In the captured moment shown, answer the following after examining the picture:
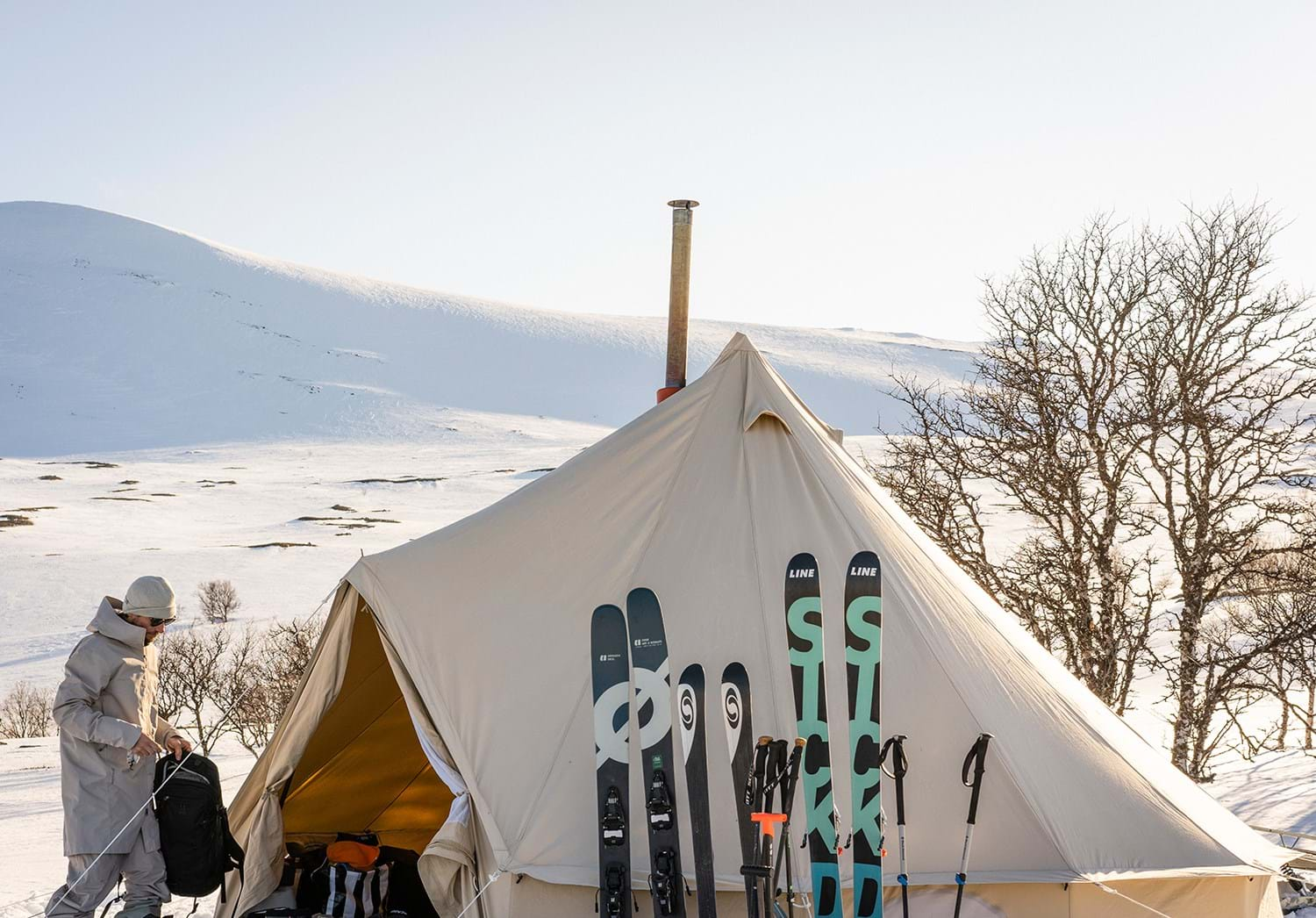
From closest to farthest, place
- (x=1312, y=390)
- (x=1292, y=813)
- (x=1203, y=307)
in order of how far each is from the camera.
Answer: (x=1292, y=813), (x=1312, y=390), (x=1203, y=307)

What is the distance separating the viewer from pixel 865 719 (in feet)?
15.3

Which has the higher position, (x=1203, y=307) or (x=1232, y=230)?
(x=1232, y=230)

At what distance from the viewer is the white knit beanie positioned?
4.90 meters

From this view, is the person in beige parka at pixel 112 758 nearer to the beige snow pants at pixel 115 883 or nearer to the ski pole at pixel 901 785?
the beige snow pants at pixel 115 883

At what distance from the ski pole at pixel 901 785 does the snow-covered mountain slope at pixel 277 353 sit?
2596 inches

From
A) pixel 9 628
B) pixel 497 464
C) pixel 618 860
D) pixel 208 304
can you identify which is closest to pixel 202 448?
pixel 497 464

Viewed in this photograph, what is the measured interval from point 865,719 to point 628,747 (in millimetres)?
999

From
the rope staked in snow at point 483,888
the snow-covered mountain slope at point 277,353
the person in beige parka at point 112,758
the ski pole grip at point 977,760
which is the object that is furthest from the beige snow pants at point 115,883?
the snow-covered mountain slope at point 277,353

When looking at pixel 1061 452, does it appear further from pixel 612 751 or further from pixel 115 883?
pixel 115 883

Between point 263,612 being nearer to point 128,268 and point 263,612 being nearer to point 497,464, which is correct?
point 497,464

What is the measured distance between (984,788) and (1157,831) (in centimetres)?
75

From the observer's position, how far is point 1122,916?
4496 millimetres

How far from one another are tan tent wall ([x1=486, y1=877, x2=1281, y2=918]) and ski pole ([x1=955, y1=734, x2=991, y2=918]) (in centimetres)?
13

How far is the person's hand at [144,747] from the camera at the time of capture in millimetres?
4781
